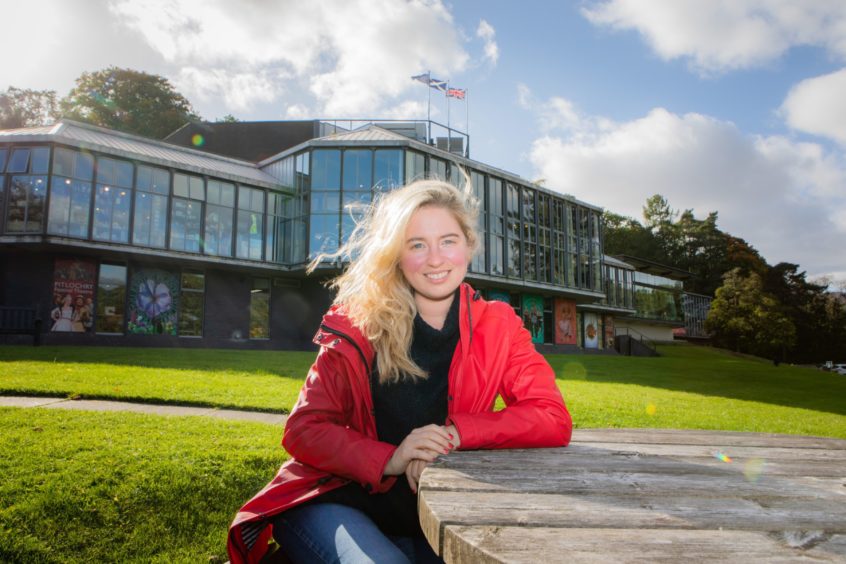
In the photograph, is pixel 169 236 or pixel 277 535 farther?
pixel 169 236

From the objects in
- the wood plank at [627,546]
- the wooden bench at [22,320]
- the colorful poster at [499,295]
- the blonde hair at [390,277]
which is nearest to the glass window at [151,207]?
the wooden bench at [22,320]

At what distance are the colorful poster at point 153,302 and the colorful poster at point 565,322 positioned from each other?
948 inches

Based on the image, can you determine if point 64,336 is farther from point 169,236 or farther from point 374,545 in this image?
point 374,545

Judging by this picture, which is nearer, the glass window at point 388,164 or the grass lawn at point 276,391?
the grass lawn at point 276,391

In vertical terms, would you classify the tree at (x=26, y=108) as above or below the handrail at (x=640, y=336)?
above

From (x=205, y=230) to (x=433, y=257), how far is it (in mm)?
24187

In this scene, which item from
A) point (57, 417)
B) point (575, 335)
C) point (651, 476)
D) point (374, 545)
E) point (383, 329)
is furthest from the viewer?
point (575, 335)

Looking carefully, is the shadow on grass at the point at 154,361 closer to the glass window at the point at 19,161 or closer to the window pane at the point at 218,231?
the window pane at the point at 218,231

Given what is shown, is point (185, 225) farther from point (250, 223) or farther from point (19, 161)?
point (19, 161)

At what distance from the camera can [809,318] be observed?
164ft

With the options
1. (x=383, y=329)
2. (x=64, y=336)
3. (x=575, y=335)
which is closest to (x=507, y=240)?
(x=575, y=335)

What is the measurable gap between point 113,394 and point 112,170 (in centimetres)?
1799

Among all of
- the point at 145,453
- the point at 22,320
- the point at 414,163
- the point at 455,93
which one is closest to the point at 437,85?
the point at 455,93

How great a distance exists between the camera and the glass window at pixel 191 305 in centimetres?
2444
